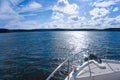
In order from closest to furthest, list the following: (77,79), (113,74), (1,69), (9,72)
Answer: (77,79), (113,74), (9,72), (1,69)

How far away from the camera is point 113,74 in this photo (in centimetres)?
738

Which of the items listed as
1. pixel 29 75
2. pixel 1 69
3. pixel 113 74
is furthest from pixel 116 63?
pixel 1 69

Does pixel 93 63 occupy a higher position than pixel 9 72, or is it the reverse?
pixel 93 63

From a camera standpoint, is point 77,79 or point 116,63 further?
point 116,63

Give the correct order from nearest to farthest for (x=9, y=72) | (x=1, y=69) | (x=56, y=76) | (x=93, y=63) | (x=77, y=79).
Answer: (x=77, y=79)
(x=93, y=63)
(x=56, y=76)
(x=9, y=72)
(x=1, y=69)

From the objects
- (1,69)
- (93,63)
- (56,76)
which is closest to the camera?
(93,63)

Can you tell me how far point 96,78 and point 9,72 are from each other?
42.2 ft

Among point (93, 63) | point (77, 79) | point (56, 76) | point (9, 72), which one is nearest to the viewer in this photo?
point (77, 79)

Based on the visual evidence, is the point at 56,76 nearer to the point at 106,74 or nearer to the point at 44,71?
the point at 44,71

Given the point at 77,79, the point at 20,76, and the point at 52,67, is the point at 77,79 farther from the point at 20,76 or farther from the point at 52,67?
the point at 52,67

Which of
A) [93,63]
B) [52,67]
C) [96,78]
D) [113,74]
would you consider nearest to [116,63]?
[93,63]

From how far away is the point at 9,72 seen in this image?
17.9 m

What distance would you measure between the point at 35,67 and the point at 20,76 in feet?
12.0

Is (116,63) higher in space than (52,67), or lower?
higher
